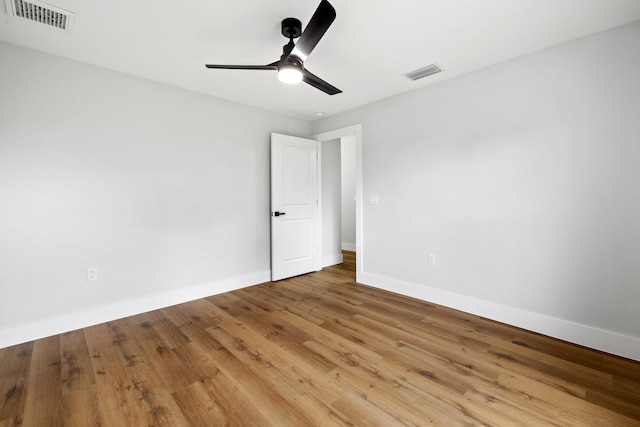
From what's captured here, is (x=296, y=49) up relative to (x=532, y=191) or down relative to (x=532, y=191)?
up

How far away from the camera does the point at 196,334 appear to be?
8.06 feet

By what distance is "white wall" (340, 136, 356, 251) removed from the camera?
6348mm

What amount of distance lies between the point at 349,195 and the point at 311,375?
5.01 metres

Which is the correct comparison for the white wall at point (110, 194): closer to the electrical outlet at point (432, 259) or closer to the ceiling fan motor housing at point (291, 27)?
the ceiling fan motor housing at point (291, 27)

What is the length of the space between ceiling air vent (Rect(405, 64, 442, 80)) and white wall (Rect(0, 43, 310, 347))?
6.90ft

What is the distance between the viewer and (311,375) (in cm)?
186

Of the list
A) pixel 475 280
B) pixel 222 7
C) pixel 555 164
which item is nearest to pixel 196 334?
pixel 222 7

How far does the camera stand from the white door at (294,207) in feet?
12.9

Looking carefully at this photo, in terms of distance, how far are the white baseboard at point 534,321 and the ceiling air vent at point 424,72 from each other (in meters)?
2.34

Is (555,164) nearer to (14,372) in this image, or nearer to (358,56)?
(358,56)

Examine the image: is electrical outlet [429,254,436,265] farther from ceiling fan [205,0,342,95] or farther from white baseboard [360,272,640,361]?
ceiling fan [205,0,342,95]

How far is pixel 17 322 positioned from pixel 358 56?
3.73m

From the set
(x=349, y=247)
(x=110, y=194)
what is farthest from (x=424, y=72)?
(x=349, y=247)

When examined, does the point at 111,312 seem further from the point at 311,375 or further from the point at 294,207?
the point at 294,207
